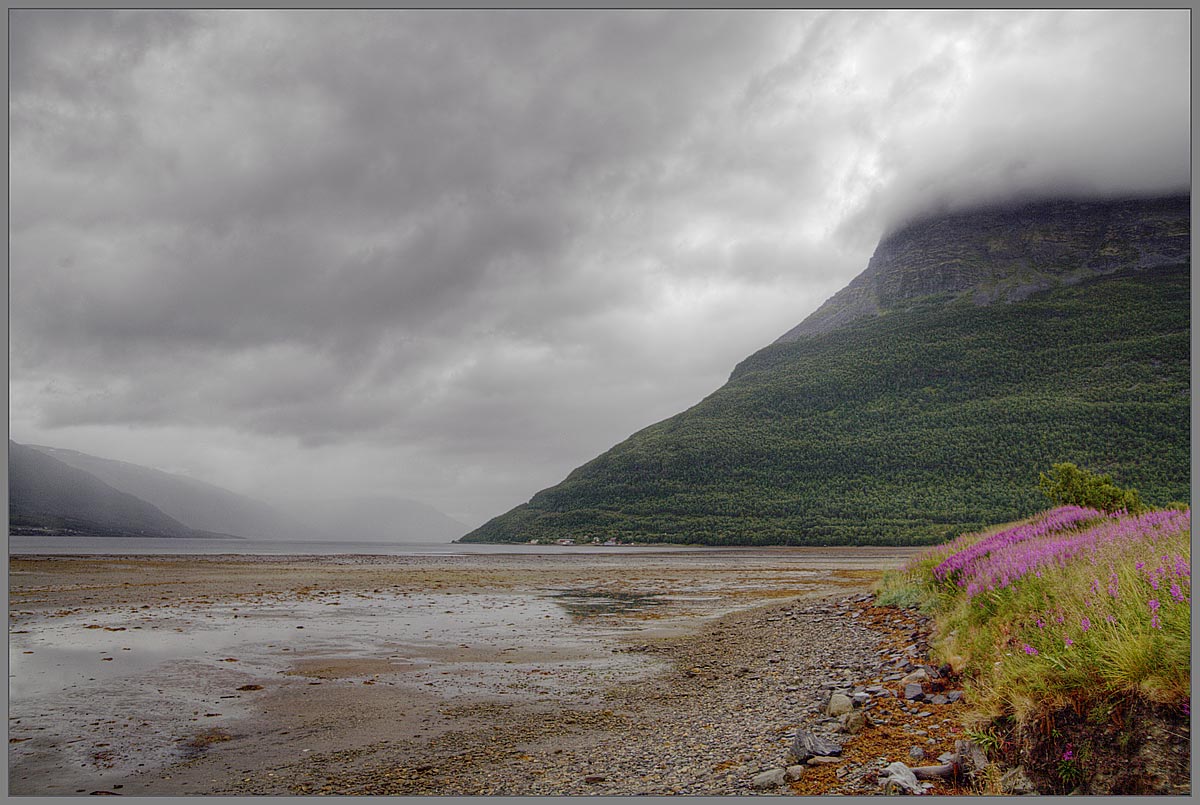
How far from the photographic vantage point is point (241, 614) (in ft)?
71.3

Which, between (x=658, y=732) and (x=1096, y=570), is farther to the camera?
(x=658, y=732)

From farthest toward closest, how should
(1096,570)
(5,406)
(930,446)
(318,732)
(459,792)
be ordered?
(930,446) → (318,732) → (1096,570) → (459,792) → (5,406)

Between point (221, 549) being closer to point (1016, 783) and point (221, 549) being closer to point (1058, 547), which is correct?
point (1058, 547)

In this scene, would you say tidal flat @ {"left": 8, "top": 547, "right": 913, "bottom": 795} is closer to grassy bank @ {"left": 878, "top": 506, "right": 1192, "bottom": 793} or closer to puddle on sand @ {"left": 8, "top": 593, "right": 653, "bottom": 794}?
puddle on sand @ {"left": 8, "top": 593, "right": 653, "bottom": 794}

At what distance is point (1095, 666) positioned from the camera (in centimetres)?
461

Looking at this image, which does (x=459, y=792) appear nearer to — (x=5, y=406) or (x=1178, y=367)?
(x=5, y=406)

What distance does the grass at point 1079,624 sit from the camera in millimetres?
4344

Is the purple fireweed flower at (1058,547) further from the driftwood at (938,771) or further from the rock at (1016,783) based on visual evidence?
the driftwood at (938,771)

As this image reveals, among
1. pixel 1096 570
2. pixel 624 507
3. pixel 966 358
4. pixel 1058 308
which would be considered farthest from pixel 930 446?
pixel 1096 570

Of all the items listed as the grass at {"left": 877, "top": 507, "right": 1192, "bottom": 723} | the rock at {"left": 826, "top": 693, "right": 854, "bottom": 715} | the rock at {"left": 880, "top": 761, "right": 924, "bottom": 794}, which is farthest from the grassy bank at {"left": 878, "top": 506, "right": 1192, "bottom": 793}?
the rock at {"left": 826, "top": 693, "right": 854, "bottom": 715}

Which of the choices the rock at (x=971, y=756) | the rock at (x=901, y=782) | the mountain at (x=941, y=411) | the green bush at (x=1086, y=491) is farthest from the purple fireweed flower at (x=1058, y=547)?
the mountain at (x=941, y=411)

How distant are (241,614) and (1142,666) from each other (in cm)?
2503

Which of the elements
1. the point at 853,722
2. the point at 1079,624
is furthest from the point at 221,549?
the point at 1079,624

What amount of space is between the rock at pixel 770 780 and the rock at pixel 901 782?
887mm
